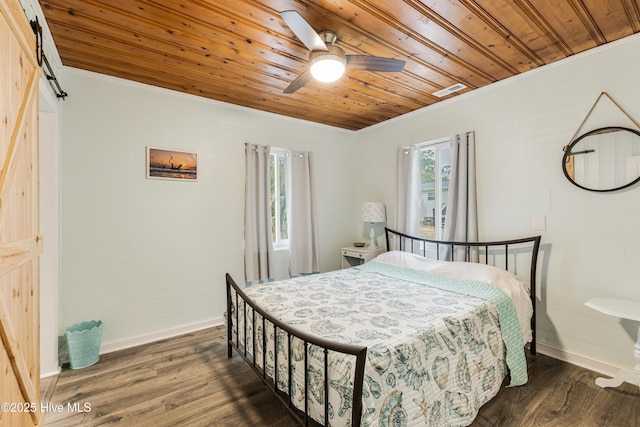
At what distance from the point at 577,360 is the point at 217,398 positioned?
287 cm

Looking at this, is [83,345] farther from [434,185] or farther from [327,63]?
[434,185]

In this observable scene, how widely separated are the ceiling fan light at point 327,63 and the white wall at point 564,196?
186cm

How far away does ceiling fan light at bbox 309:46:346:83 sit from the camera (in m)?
1.92

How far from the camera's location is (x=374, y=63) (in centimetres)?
204

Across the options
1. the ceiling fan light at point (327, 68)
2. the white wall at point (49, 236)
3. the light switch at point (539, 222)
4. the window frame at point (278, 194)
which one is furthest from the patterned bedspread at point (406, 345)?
the ceiling fan light at point (327, 68)

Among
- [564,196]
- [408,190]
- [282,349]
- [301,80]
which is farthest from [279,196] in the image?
[564,196]

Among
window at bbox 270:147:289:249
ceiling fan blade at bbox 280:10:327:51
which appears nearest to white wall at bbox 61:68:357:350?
window at bbox 270:147:289:249

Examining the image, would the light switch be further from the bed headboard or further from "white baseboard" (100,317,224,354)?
"white baseboard" (100,317,224,354)

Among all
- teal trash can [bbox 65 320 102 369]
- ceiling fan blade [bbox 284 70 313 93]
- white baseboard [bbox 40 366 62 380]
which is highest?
ceiling fan blade [bbox 284 70 313 93]

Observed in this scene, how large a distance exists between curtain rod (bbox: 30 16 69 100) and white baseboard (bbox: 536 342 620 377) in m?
4.26

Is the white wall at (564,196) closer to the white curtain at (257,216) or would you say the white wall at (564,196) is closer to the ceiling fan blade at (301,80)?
the ceiling fan blade at (301,80)

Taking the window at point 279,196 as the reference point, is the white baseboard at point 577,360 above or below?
below

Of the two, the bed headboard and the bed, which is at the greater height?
the bed headboard

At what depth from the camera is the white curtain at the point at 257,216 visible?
348cm
